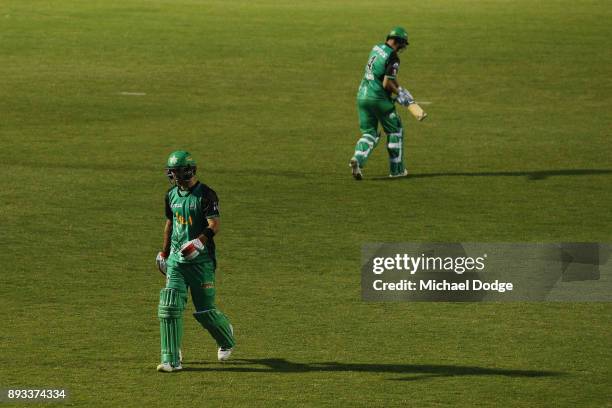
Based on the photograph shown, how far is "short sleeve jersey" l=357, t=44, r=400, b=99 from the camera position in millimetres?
22906

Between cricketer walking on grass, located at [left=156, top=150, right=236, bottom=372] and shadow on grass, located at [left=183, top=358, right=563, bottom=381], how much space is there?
0.30 meters

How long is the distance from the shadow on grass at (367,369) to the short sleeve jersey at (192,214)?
1075mm

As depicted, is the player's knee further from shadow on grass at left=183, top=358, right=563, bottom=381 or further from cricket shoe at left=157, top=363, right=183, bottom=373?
shadow on grass at left=183, top=358, right=563, bottom=381

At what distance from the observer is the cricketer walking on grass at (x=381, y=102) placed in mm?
22906

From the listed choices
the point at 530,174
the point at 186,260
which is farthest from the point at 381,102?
the point at 186,260

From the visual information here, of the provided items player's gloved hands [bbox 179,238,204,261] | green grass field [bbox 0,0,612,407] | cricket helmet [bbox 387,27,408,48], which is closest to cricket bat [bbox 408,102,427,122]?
cricket helmet [bbox 387,27,408,48]

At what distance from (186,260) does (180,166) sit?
35.3 inches

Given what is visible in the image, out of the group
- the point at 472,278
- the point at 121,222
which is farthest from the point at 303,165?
the point at 472,278

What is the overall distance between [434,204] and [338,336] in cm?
743

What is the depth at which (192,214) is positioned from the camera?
525 inches

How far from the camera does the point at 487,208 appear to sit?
21.5m

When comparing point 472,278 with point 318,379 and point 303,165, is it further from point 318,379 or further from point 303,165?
point 303,165
